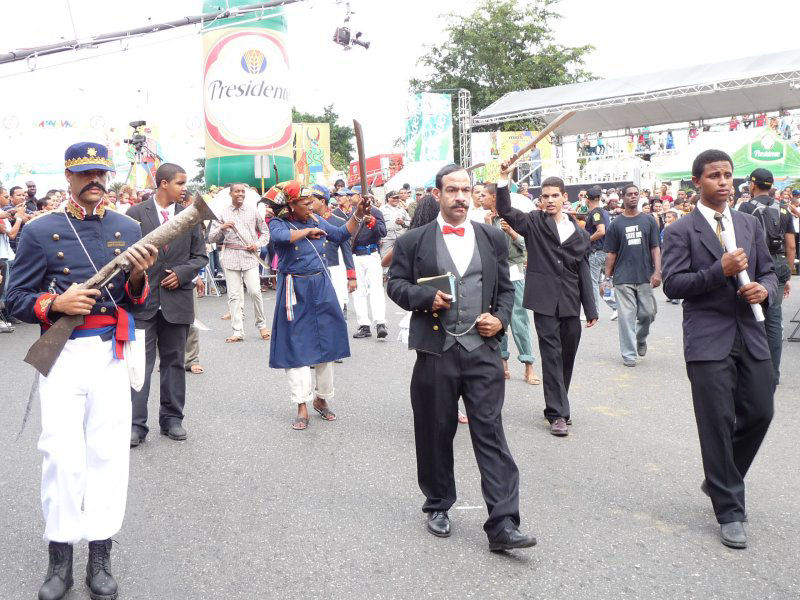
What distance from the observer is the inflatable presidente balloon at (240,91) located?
18359 millimetres

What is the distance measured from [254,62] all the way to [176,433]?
13968 mm

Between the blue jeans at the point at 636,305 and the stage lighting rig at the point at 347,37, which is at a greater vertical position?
the stage lighting rig at the point at 347,37

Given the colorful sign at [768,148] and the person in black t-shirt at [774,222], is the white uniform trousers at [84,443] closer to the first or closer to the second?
the person in black t-shirt at [774,222]

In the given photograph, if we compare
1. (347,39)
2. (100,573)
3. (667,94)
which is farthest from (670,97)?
(100,573)

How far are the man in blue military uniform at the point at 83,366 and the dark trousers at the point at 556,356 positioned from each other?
3440 mm

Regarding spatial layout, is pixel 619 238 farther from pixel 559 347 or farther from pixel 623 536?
pixel 623 536

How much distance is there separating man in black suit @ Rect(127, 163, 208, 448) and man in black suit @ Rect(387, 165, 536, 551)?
→ 2.48m

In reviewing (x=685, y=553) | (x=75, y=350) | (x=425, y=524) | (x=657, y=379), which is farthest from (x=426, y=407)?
(x=657, y=379)

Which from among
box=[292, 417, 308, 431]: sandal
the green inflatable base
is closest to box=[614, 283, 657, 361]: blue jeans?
box=[292, 417, 308, 431]: sandal

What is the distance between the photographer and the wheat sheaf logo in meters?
18.4

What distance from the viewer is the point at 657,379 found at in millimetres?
8281

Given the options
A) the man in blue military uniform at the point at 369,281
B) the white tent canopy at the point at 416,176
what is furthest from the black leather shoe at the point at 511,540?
the white tent canopy at the point at 416,176

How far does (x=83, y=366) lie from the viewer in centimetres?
377

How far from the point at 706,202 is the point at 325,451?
3.09 meters
